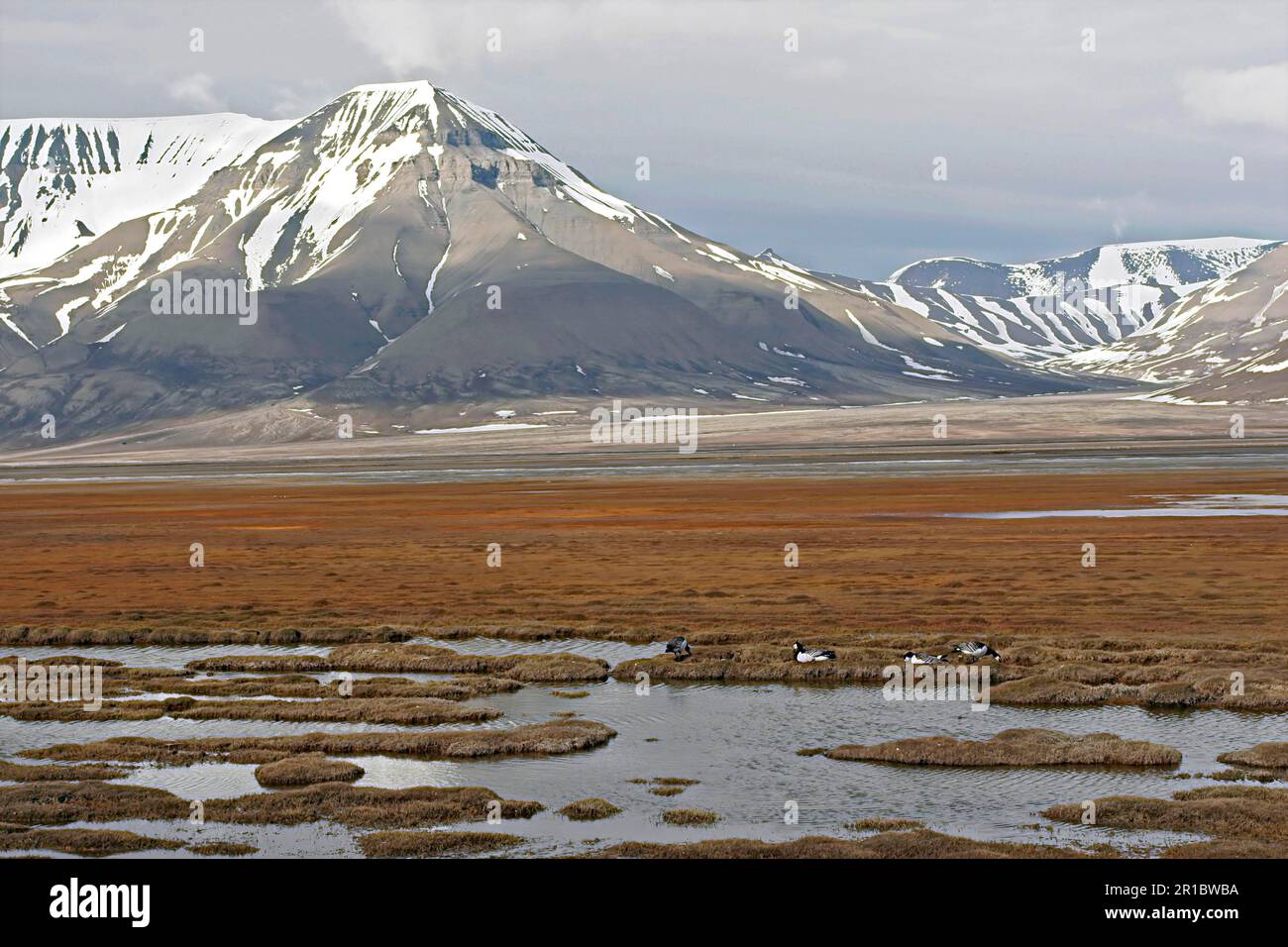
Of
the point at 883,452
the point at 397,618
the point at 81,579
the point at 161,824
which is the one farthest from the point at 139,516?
the point at 883,452

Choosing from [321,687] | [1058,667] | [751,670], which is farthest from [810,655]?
[321,687]

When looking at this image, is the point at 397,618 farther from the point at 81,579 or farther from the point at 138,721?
the point at 81,579

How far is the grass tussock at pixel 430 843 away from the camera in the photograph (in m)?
20.3

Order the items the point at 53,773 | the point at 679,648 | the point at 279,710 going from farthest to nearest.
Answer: the point at 679,648 → the point at 279,710 → the point at 53,773

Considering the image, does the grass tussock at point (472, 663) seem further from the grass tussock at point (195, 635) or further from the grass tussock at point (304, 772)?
the grass tussock at point (304, 772)

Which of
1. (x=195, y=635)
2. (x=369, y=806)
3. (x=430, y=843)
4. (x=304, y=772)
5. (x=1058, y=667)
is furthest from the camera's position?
(x=195, y=635)

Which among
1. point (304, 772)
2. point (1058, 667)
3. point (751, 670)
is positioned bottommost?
point (304, 772)

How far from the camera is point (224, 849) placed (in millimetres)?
20391

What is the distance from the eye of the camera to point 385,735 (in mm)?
28047

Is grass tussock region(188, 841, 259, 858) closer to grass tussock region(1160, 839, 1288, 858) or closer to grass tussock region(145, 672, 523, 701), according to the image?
grass tussock region(145, 672, 523, 701)

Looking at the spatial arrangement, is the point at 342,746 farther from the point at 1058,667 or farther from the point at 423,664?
the point at 1058,667

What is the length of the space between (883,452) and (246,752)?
16966 cm

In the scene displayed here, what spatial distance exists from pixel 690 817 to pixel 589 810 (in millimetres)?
1685
